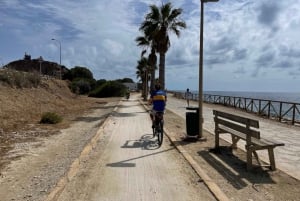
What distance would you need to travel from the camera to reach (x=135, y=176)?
7605mm

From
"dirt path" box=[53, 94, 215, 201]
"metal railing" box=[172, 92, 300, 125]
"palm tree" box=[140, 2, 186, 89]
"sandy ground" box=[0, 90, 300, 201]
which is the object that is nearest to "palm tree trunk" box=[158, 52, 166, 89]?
"palm tree" box=[140, 2, 186, 89]

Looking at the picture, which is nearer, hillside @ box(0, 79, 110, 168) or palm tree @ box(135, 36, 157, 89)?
hillside @ box(0, 79, 110, 168)

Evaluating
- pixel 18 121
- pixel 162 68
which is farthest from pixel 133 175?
pixel 162 68

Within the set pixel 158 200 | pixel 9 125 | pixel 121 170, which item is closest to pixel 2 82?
pixel 9 125

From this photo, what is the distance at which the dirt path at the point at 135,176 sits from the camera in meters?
6.36

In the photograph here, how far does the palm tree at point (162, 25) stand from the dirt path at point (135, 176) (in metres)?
19.8

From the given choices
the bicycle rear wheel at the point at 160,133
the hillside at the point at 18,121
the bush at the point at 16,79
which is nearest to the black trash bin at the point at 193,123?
the bicycle rear wheel at the point at 160,133

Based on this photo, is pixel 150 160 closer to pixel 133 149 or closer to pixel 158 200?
pixel 133 149

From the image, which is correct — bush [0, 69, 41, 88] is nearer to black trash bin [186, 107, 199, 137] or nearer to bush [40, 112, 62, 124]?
bush [40, 112, 62, 124]

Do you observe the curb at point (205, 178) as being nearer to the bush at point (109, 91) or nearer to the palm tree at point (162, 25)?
the palm tree at point (162, 25)

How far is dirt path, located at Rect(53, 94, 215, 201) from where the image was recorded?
6363 mm

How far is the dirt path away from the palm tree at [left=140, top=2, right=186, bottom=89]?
19.8m

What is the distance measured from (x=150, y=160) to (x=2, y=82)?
21614 millimetres

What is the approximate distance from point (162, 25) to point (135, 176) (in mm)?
24274
